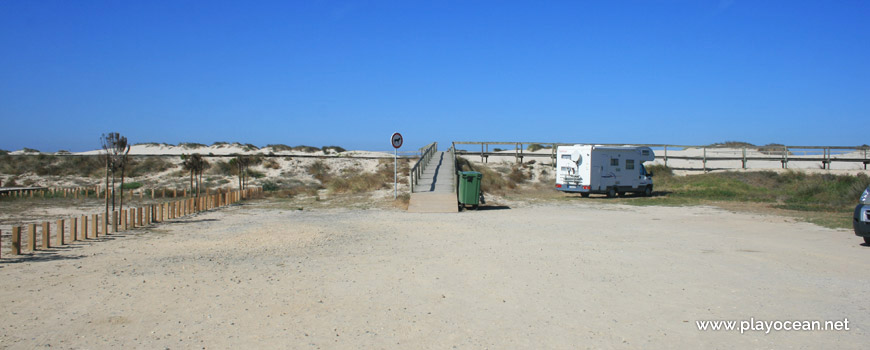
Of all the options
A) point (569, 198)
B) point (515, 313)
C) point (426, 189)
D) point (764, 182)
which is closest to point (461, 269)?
point (515, 313)

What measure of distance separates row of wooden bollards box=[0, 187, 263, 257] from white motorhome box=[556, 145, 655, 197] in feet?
45.3

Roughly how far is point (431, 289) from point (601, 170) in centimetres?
1967

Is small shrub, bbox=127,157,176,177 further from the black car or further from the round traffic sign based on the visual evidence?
the black car

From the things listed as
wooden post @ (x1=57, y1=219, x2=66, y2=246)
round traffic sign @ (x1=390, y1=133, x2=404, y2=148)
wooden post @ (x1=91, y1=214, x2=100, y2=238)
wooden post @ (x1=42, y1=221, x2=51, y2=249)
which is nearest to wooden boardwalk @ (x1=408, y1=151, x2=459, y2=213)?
round traffic sign @ (x1=390, y1=133, x2=404, y2=148)

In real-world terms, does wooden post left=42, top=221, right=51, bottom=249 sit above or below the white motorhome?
below

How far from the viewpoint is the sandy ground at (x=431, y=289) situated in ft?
19.4

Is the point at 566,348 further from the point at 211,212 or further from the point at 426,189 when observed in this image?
the point at 426,189

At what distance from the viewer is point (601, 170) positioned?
26125mm

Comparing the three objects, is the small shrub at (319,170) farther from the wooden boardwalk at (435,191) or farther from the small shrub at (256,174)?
the wooden boardwalk at (435,191)

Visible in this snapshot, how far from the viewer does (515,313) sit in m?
6.80

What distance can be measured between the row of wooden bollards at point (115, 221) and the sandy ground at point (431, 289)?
498 millimetres

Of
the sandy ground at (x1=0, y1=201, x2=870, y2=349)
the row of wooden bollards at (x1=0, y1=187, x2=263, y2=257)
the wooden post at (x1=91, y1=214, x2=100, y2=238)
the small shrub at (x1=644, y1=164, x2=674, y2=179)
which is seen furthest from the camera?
the small shrub at (x1=644, y1=164, x2=674, y2=179)

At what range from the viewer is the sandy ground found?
19.4 feet

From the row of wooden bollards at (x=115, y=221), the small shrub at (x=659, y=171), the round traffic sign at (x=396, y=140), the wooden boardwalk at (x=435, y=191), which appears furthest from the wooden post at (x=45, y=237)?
the small shrub at (x=659, y=171)
